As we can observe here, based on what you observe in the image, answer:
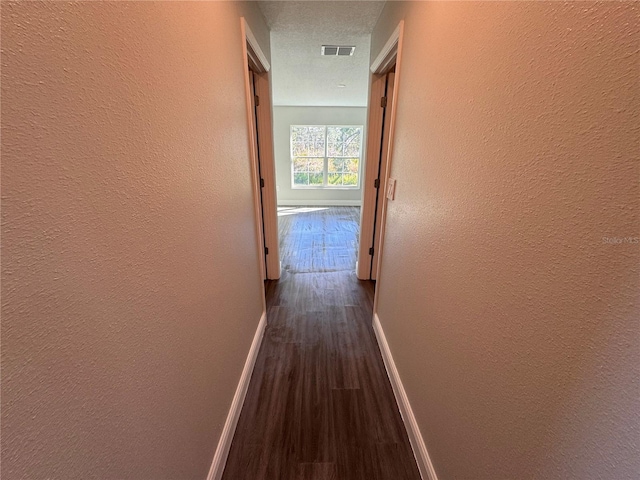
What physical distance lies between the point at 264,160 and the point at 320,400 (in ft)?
6.53

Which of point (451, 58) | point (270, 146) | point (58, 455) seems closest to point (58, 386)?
point (58, 455)

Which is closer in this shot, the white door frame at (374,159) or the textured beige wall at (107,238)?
the textured beige wall at (107,238)

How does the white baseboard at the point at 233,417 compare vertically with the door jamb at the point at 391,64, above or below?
below

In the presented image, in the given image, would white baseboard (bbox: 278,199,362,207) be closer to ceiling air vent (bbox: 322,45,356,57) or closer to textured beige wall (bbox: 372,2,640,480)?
ceiling air vent (bbox: 322,45,356,57)

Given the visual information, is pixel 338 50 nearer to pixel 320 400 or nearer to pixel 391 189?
pixel 391 189

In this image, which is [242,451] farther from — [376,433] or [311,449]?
[376,433]

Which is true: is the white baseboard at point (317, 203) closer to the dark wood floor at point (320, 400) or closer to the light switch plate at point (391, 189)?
the dark wood floor at point (320, 400)

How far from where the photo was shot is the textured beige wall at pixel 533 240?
1.40 ft

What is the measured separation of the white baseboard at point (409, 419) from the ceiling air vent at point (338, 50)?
8.86 feet

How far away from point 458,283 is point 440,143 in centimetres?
54

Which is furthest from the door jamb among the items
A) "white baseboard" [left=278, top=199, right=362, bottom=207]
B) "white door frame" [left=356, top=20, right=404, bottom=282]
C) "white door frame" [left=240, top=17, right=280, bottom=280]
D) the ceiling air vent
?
"white baseboard" [left=278, top=199, right=362, bottom=207]

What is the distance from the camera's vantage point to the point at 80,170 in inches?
18.7

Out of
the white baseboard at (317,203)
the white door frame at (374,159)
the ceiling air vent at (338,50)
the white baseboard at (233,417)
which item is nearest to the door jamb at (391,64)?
the white door frame at (374,159)

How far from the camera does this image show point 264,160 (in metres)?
2.46
